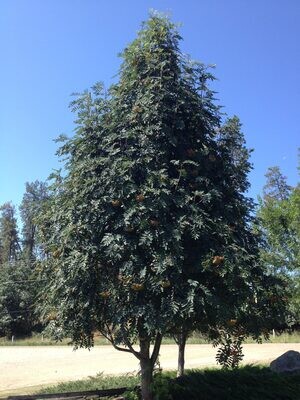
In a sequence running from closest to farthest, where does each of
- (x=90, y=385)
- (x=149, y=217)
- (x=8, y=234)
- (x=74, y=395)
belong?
(x=149, y=217) → (x=74, y=395) → (x=90, y=385) → (x=8, y=234)

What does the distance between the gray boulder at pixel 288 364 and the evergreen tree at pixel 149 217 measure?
4.65 meters

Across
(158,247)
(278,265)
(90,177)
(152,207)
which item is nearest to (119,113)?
(90,177)

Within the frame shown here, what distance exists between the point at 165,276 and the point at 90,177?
207cm

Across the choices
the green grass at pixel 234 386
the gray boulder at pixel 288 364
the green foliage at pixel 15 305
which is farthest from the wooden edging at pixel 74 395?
the green foliage at pixel 15 305

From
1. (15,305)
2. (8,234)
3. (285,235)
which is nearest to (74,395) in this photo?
(285,235)

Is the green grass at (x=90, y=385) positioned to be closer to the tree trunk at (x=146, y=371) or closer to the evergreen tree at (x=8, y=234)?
the tree trunk at (x=146, y=371)

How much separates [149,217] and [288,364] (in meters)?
7.23

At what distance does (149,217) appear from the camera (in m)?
6.87

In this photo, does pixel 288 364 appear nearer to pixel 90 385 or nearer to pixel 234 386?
pixel 234 386

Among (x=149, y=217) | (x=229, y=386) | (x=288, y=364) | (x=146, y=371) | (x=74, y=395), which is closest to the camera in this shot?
(x=149, y=217)

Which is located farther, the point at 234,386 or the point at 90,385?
the point at 90,385

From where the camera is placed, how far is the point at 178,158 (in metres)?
7.70

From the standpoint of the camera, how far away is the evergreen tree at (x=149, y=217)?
6625 millimetres

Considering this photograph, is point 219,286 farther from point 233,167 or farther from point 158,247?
point 233,167
